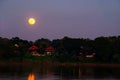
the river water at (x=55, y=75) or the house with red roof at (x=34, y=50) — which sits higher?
the house with red roof at (x=34, y=50)

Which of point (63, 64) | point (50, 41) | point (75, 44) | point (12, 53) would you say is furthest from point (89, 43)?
point (50, 41)

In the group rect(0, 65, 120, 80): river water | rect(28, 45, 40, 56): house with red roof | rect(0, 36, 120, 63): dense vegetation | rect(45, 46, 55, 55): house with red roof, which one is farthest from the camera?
rect(28, 45, 40, 56): house with red roof

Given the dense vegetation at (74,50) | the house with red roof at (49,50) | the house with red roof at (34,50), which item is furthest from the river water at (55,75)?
the house with red roof at (34,50)

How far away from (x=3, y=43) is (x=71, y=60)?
9482mm

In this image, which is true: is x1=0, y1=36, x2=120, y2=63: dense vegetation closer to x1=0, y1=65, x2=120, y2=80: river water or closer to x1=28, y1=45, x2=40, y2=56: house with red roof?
x1=28, y1=45, x2=40, y2=56: house with red roof

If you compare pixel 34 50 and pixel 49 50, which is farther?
pixel 34 50

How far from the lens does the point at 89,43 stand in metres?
59.5

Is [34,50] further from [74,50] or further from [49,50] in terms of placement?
[74,50]

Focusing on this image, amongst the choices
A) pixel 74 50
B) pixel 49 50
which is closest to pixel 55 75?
pixel 74 50

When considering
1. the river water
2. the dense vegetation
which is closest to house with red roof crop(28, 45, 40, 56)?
the dense vegetation

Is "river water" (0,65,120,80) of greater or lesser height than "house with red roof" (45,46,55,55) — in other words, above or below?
below

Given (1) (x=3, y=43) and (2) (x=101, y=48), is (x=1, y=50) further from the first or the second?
(2) (x=101, y=48)

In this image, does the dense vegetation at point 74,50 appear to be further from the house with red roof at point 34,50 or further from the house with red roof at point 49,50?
the house with red roof at point 34,50

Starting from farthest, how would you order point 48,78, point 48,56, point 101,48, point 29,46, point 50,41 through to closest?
point 50,41
point 29,46
point 48,56
point 101,48
point 48,78
